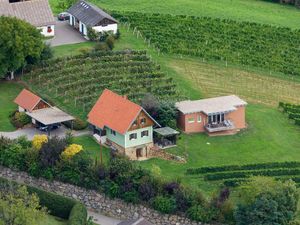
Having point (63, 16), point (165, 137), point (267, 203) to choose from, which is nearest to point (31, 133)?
point (165, 137)

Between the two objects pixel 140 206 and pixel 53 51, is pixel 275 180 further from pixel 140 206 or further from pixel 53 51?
pixel 53 51

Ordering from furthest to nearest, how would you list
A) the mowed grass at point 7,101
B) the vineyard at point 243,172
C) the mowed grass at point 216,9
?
1. the mowed grass at point 216,9
2. the mowed grass at point 7,101
3. the vineyard at point 243,172

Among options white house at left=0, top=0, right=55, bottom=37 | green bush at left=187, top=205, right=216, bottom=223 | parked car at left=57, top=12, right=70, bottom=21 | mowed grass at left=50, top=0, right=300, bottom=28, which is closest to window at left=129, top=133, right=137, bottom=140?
green bush at left=187, top=205, right=216, bottom=223

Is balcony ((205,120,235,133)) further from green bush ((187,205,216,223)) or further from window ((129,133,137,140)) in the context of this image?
green bush ((187,205,216,223))

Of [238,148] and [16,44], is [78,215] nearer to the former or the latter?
[238,148]

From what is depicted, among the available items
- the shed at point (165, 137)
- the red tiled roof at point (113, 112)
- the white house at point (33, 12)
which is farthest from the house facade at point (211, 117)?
the white house at point (33, 12)

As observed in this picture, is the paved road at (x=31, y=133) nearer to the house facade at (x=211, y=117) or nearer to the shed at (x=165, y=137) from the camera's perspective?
the shed at (x=165, y=137)
